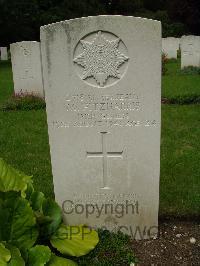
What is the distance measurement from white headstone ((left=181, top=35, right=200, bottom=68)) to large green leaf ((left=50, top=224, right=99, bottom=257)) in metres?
12.9

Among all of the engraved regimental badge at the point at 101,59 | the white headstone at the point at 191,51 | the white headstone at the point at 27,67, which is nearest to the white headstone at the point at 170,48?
the white headstone at the point at 191,51

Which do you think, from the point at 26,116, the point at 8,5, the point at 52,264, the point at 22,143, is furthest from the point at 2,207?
the point at 8,5

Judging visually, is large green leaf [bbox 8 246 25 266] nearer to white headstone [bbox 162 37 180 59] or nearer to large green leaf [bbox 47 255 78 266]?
large green leaf [bbox 47 255 78 266]

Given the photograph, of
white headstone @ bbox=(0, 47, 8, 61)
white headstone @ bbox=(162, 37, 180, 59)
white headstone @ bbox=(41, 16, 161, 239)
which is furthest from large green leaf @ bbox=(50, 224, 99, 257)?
white headstone @ bbox=(0, 47, 8, 61)

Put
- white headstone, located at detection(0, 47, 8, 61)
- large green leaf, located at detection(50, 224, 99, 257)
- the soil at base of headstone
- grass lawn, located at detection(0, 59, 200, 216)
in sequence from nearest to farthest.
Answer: large green leaf, located at detection(50, 224, 99, 257) < the soil at base of headstone < grass lawn, located at detection(0, 59, 200, 216) < white headstone, located at detection(0, 47, 8, 61)

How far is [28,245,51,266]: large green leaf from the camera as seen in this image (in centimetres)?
313

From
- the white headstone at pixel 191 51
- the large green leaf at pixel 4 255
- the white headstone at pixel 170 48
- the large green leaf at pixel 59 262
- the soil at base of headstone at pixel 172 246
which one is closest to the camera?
the large green leaf at pixel 4 255

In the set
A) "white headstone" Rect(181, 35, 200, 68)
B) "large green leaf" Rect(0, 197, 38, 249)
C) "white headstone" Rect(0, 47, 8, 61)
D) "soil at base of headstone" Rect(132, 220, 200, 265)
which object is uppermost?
"white headstone" Rect(0, 47, 8, 61)

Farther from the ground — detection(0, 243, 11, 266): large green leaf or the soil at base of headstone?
detection(0, 243, 11, 266): large green leaf

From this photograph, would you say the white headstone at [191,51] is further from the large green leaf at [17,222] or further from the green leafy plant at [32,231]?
the large green leaf at [17,222]

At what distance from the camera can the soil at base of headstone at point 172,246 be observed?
3605 mm

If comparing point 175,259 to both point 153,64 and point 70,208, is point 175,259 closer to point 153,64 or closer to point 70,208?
point 70,208

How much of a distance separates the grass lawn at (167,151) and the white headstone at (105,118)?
0.71m

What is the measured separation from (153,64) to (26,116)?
623 centimetres
